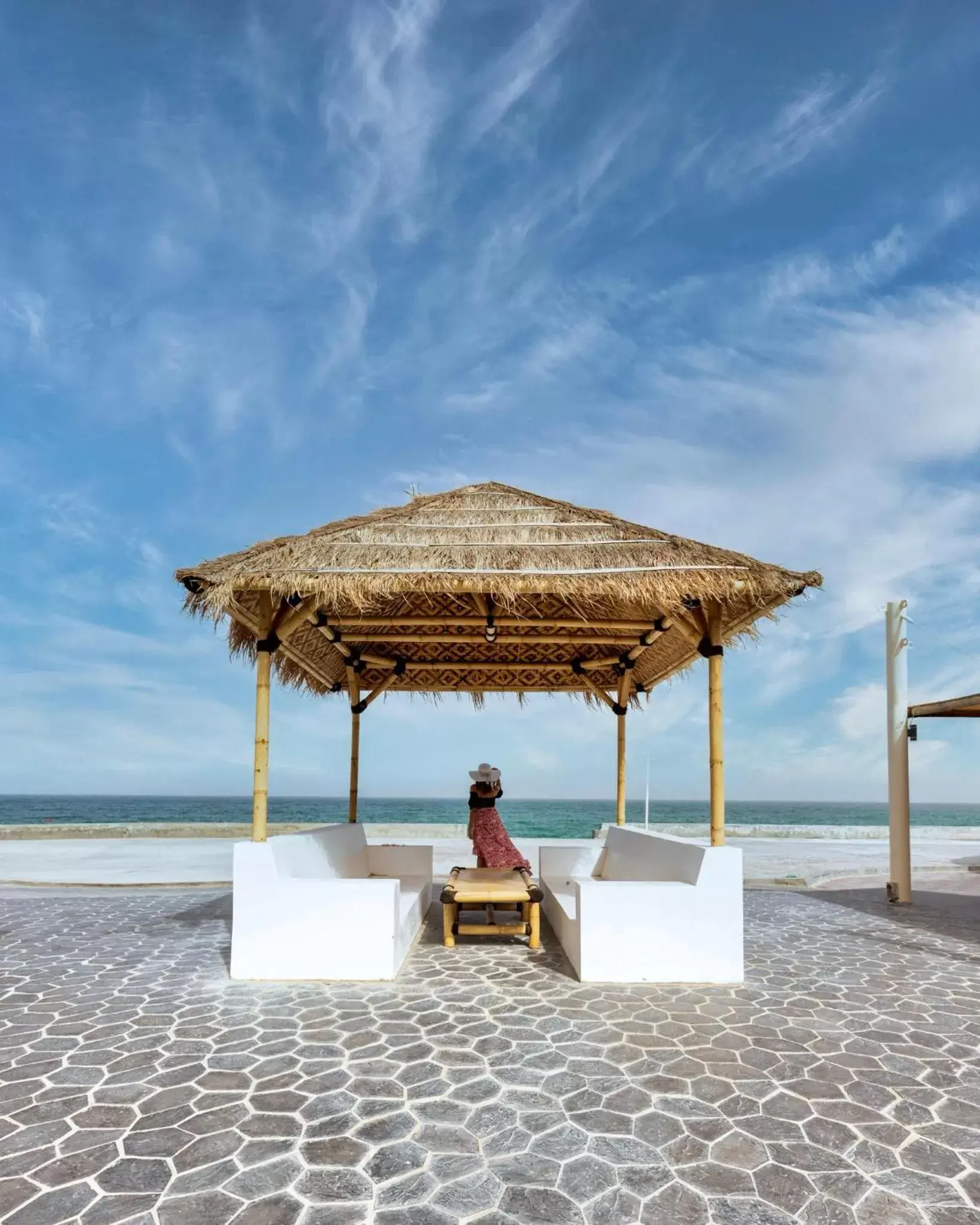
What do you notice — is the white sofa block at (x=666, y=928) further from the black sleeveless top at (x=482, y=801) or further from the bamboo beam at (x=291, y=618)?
the bamboo beam at (x=291, y=618)

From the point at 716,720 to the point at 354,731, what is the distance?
153 inches

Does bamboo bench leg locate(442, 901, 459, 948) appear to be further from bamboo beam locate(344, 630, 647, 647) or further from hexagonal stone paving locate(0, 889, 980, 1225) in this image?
bamboo beam locate(344, 630, 647, 647)

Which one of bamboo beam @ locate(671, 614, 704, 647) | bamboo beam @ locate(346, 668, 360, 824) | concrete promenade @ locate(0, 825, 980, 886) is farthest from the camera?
concrete promenade @ locate(0, 825, 980, 886)

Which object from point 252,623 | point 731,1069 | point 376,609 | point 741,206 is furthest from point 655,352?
point 731,1069

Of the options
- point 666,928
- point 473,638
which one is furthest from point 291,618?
point 666,928

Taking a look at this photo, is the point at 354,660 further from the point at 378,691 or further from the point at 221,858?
the point at 221,858

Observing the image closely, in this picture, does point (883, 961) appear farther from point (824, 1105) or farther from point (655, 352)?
point (655, 352)

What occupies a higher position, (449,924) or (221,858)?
(449,924)

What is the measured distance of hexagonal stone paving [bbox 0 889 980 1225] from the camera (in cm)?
204

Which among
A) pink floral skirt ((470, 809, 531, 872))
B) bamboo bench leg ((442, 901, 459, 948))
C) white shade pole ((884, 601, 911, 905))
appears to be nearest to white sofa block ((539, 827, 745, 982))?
bamboo bench leg ((442, 901, 459, 948))

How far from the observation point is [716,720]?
4930mm

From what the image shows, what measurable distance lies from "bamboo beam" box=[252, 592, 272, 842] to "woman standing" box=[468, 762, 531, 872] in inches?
78.2

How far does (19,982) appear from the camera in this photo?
167 inches

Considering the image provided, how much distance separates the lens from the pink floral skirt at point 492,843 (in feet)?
20.8
